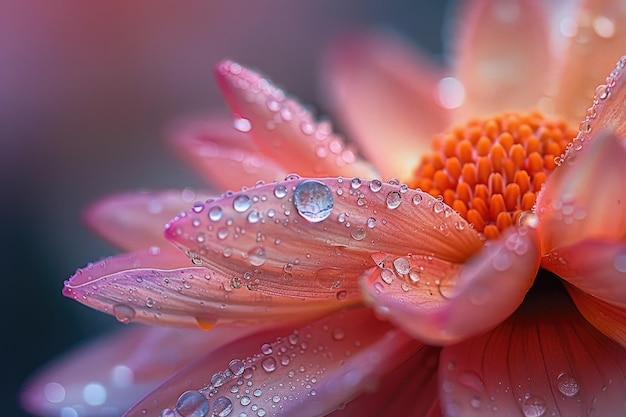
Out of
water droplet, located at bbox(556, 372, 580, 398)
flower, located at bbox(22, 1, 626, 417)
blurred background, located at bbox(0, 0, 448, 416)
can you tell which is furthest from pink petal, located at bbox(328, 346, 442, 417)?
blurred background, located at bbox(0, 0, 448, 416)

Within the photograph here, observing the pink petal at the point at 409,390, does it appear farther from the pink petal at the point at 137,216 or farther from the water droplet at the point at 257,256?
the pink petal at the point at 137,216

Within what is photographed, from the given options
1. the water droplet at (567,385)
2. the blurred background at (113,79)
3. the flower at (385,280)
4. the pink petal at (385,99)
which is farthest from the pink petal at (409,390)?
the blurred background at (113,79)

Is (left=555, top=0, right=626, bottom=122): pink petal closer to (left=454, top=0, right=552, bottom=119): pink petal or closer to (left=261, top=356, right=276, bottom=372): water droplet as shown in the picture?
(left=454, top=0, right=552, bottom=119): pink petal

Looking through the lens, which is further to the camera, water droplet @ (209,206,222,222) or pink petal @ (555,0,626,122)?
pink petal @ (555,0,626,122)

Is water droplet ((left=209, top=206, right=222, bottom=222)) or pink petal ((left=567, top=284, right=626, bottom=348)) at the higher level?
water droplet ((left=209, top=206, right=222, bottom=222))

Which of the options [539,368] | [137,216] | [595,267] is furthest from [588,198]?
[137,216]
